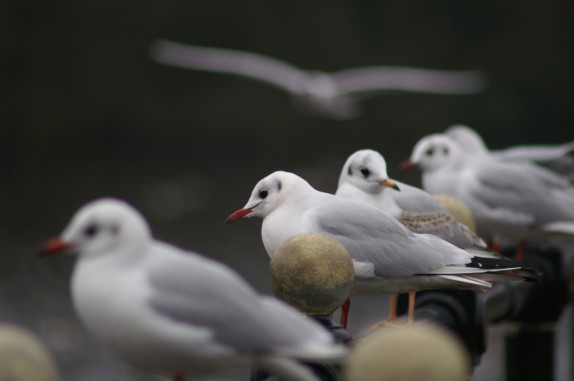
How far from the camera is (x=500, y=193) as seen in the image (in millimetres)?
4199

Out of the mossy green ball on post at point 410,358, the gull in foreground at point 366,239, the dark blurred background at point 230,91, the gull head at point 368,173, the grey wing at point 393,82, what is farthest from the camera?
the dark blurred background at point 230,91

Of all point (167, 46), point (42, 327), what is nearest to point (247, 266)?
point (42, 327)

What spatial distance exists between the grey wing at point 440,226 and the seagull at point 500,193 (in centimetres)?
114

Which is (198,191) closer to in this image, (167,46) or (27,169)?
(167,46)

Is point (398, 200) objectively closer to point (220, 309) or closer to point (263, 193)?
point (263, 193)

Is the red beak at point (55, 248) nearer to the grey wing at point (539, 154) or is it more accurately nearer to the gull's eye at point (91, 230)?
the gull's eye at point (91, 230)

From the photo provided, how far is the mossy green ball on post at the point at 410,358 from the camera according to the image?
1.40m

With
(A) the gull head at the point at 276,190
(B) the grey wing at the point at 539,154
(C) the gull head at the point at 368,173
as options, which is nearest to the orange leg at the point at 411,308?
(C) the gull head at the point at 368,173

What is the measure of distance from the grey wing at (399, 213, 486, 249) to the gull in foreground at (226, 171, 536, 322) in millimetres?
233

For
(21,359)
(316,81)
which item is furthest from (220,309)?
(316,81)

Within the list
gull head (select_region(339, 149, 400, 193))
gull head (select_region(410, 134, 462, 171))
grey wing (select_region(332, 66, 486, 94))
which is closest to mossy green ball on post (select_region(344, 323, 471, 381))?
gull head (select_region(339, 149, 400, 193))

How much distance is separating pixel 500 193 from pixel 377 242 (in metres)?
1.66

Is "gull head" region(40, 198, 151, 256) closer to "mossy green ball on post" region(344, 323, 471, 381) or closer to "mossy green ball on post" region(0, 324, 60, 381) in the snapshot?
"mossy green ball on post" region(0, 324, 60, 381)

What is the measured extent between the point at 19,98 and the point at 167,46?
14.0 ft
